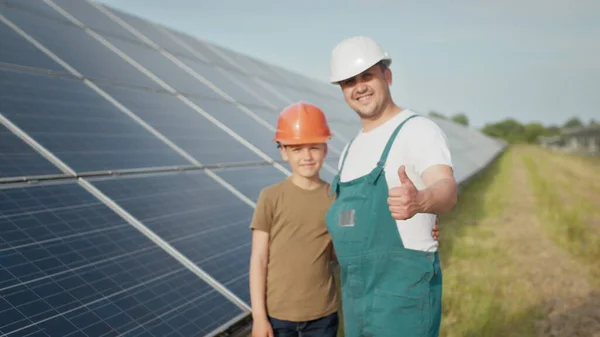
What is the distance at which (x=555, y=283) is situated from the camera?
25.0 ft

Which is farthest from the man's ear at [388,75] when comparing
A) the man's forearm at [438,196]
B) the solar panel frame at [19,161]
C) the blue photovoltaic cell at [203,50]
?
the blue photovoltaic cell at [203,50]

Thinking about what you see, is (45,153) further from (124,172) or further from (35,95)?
(35,95)

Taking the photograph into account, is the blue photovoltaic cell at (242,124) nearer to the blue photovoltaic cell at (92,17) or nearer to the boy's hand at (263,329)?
the blue photovoltaic cell at (92,17)

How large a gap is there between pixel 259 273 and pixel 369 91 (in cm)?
131

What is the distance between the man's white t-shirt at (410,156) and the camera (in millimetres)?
2682

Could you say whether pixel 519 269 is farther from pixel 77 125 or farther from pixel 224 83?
pixel 77 125

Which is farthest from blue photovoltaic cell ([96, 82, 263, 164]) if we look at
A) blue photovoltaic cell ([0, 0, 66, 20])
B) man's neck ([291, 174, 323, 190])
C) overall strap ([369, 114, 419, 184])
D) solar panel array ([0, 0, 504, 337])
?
overall strap ([369, 114, 419, 184])

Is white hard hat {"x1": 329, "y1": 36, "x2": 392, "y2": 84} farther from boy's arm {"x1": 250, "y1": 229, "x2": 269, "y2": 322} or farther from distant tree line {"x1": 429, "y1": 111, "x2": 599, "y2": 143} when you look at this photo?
distant tree line {"x1": 429, "y1": 111, "x2": 599, "y2": 143}

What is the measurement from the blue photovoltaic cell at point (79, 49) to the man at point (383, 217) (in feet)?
15.1

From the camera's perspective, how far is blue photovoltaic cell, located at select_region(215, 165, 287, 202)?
5809mm

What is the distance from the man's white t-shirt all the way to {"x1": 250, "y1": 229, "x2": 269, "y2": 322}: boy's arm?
660 mm

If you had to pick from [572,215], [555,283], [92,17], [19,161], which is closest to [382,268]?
[19,161]

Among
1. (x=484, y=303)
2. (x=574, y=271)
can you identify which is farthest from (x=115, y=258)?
(x=574, y=271)

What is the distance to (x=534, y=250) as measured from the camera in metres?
9.54
